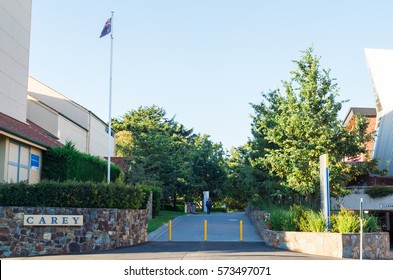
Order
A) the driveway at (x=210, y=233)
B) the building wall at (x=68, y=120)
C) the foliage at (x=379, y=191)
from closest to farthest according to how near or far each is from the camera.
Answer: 1. the driveway at (x=210, y=233)
2. the foliage at (x=379, y=191)
3. the building wall at (x=68, y=120)

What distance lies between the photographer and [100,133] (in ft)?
152

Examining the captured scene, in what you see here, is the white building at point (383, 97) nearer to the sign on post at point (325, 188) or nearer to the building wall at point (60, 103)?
the sign on post at point (325, 188)

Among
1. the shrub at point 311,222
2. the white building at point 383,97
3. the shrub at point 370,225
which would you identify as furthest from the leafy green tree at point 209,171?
Result: the shrub at point 370,225

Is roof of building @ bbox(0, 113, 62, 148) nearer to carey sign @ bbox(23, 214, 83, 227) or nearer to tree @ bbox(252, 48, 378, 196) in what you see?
carey sign @ bbox(23, 214, 83, 227)

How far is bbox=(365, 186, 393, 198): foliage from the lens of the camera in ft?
100

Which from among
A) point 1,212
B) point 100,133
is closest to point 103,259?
point 1,212

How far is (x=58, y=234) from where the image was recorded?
1870 cm

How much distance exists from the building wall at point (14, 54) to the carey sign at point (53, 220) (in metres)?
9.72

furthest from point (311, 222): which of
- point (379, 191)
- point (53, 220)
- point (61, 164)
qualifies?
point (61, 164)

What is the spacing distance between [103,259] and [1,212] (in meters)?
4.81

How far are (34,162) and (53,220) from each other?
29.1ft

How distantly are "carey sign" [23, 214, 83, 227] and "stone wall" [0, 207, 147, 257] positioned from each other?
0.46 feet

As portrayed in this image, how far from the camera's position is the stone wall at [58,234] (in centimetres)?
1820

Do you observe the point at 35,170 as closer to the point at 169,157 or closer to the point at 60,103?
the point at 60,103
